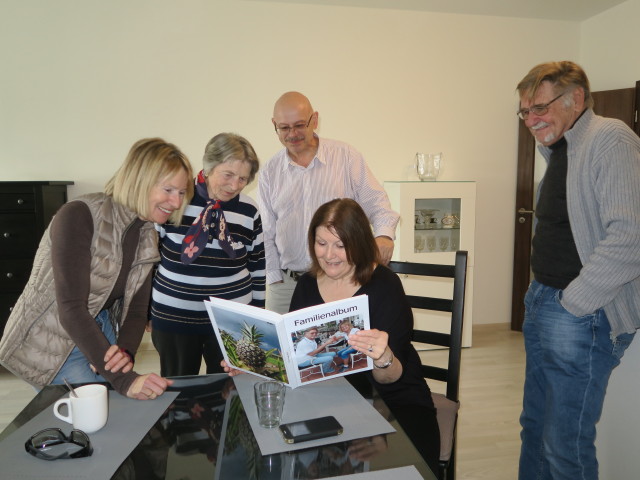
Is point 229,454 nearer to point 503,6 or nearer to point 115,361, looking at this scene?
point 115,361

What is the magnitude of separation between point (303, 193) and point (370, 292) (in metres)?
1.04

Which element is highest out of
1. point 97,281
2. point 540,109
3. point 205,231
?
point 540,109

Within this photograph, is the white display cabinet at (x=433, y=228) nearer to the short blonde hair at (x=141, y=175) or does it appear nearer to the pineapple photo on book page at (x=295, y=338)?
the short blonde hair at (x=141, y=175)

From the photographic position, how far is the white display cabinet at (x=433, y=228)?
13.4 feet

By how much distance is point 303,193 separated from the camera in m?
2.56

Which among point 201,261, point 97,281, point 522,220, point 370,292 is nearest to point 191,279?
point 201,261

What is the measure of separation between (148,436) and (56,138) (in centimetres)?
349

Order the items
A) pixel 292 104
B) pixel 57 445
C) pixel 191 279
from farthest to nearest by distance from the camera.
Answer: pixel 292 104 → pixel 191 279 → pixel 57 445

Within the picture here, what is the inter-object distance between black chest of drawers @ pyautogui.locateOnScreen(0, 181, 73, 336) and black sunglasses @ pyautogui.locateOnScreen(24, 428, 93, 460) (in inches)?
115

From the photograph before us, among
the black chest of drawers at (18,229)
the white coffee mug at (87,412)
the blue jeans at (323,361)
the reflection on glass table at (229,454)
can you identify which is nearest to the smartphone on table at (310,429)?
the reflection on glass table at (229,454)

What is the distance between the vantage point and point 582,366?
5.35 feet

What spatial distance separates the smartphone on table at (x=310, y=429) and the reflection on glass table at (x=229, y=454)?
0.03 meters

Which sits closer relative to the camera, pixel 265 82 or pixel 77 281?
pixel 77 281

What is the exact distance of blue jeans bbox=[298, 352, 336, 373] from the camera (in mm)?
1308
